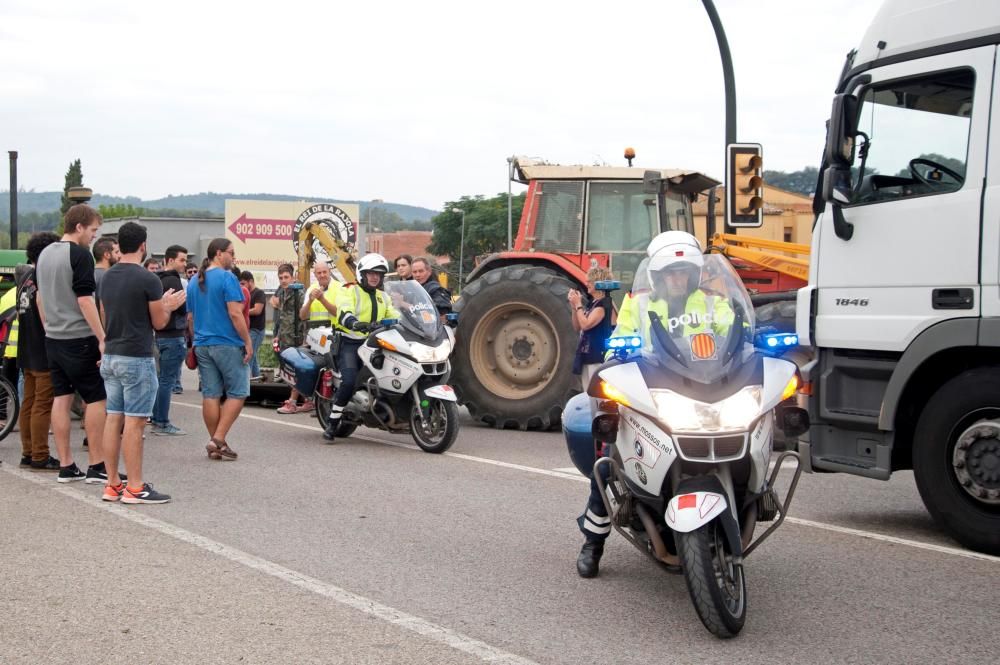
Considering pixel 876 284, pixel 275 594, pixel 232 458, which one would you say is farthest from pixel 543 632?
pixel 232 458

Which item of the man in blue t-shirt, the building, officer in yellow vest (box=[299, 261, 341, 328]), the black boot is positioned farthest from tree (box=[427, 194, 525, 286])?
the black boot

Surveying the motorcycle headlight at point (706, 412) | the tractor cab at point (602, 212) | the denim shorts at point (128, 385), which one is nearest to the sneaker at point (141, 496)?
the denim shorts at point (128, 385)

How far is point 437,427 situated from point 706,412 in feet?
19.7

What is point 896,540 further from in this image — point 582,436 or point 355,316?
point 355,316

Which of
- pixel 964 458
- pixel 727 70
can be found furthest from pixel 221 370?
pixel 727 70

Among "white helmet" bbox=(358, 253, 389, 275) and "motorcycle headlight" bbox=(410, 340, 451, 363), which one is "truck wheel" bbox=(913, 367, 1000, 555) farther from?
"white helmet" bbox=(358, 253, 389, 275)

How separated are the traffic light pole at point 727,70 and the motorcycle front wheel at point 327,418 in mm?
6801

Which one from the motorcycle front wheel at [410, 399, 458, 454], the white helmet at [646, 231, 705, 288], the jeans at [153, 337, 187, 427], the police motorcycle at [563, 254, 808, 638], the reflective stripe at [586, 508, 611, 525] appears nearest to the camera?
the police motorcycle at [563, 254, 808, 638]

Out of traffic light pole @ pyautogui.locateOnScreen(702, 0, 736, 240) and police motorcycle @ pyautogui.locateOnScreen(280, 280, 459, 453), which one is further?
traffic light pole @ pyautogui.locateOnScreen(702, 0, 736, 240)

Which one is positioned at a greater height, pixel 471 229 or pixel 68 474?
pixel 471 229

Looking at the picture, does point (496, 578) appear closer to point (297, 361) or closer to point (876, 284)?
point (876, 284)

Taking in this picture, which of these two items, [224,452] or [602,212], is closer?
[224,452]

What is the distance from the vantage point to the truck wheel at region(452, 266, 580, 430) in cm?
1262

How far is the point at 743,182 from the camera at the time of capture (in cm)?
997
